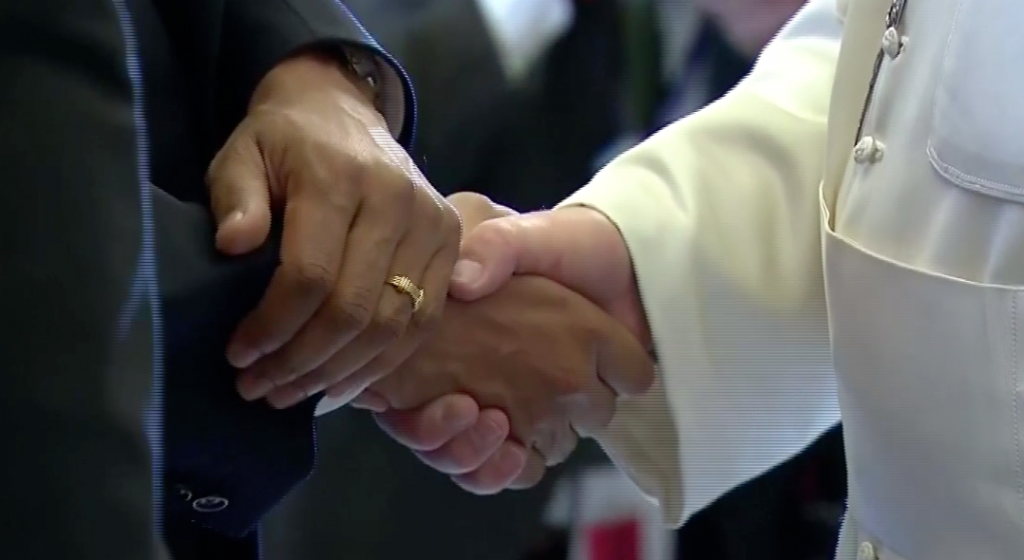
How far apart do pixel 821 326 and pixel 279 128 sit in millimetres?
357

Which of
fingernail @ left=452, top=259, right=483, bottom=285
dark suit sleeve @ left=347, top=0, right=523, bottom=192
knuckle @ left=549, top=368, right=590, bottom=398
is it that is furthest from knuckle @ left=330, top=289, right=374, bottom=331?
Result: dark suit sleeve @ left=347, top=0, right=523, bottom=192

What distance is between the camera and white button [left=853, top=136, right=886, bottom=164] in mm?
574

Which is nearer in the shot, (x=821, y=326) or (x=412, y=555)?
(x=821, y=326)

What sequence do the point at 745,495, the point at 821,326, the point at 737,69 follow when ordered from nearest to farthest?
the point at 821,326
the point at 737,69
the point at 745,495

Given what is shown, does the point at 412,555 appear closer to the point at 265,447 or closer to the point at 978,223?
the point at 265,447

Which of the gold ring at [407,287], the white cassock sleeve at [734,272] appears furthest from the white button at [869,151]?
the gold ring at [407,287]

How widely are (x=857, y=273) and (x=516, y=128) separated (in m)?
0.60

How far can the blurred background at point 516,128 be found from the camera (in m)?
1.09

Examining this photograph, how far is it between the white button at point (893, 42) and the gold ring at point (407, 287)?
0.90ft

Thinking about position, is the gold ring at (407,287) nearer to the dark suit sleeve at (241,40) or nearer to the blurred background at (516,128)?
the dark suit sleeve at (241,40)

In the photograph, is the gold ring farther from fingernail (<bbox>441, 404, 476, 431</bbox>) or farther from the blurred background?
the blurred background

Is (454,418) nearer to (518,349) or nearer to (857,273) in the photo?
(518,349)

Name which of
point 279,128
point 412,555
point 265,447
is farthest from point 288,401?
point 412,555

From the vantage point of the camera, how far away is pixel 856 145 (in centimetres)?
60
